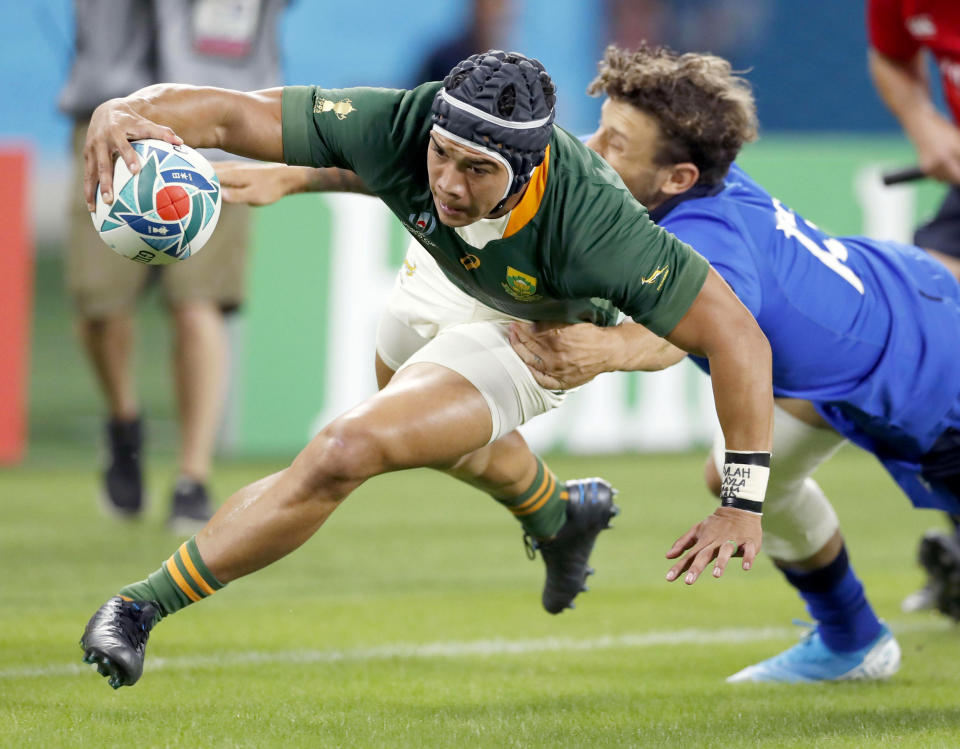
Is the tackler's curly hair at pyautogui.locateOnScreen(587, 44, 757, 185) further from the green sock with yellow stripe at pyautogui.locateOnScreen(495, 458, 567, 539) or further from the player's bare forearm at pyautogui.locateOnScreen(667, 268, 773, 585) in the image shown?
the green sock with yellow stripe at pyautogui.locateOnScreen(495, 458, 567, 539)

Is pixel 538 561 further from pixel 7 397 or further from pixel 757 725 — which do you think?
pixel 7 397

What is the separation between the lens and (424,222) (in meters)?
3.55

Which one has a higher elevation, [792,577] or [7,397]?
[792,577]

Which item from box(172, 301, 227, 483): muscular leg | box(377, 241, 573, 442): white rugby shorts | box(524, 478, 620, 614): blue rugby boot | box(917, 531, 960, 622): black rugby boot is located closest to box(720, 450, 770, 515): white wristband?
box(377, 241, 573, 442): white rugby shorts

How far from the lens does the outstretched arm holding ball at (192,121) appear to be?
128 inches

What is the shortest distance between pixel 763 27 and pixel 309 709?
588 inches

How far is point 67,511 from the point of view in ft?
23.0

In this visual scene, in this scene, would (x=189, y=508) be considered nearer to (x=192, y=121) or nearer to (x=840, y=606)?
(x=840, y=606)

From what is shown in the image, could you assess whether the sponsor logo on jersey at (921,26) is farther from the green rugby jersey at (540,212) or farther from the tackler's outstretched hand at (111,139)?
the tackler's outstretched hand at (111,139)

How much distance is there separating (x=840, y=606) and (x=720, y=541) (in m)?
1.10

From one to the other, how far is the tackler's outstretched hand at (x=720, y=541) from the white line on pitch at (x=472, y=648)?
125 centimetres

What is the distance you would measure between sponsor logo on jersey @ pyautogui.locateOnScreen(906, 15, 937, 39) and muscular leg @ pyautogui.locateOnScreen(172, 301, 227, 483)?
10.2 ft

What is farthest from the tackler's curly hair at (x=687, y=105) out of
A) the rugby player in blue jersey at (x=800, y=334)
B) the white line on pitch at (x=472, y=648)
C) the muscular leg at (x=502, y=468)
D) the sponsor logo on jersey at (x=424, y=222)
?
the white line on pitch at (x=472, y=648)

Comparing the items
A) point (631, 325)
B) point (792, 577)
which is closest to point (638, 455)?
point (792, 577)
